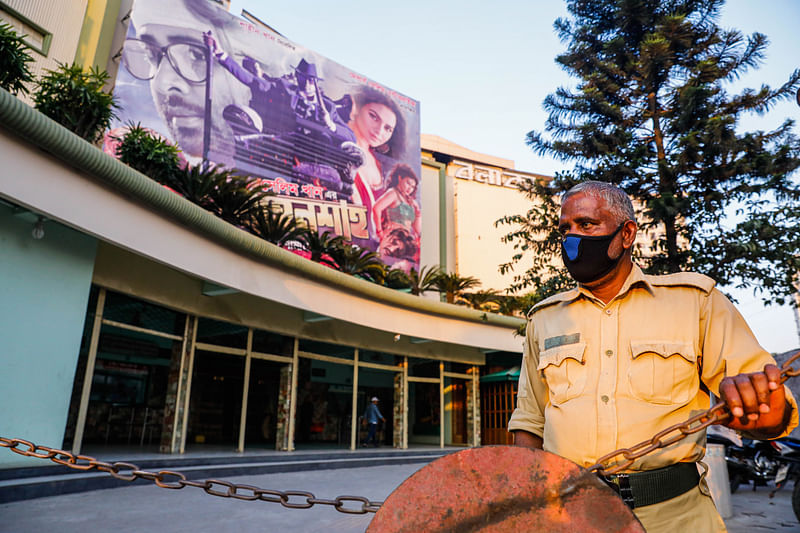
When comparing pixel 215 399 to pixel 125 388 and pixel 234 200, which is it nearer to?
pixel 125 388


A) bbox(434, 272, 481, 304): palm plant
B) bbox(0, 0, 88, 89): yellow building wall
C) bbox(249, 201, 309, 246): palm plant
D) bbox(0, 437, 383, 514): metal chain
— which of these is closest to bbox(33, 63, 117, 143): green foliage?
bbox(0, 0, 88, 89): yellow building wall

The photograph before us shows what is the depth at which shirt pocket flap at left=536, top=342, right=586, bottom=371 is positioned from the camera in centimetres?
184

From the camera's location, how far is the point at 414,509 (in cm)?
132

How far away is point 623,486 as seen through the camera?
1552 mm

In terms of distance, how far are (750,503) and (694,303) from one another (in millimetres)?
8080

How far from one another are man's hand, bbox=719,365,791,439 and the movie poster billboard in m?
11.9

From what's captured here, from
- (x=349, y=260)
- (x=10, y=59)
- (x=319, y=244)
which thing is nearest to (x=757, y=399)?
(x=10, y=59)

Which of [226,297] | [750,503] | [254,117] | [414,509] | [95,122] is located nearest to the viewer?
[414,509]

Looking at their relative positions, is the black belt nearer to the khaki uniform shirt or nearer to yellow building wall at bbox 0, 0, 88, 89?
the khaki uniform shirt

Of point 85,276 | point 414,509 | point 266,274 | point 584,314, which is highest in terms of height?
point 266,274

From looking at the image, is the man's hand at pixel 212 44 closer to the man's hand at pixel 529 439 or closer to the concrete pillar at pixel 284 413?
the concrete pillar at pixel 284 413

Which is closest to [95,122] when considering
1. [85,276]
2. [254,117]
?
[85,276]

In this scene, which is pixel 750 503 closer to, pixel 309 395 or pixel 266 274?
pixel 266 274

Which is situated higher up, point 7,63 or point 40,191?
point 7,63
